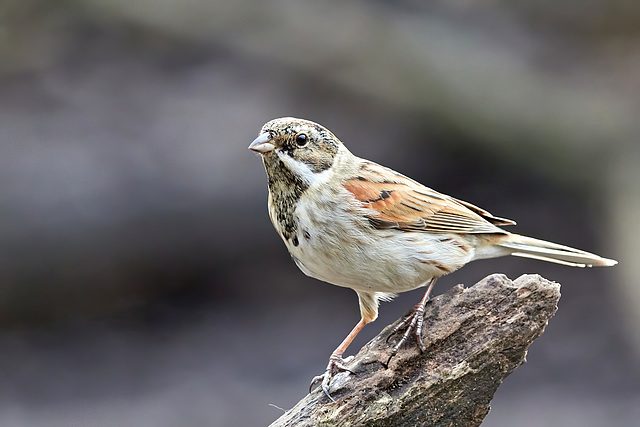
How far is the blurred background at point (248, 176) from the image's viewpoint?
7723 millimetres

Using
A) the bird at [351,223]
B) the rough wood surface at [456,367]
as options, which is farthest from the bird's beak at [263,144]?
the rough wood surface at [456,367]

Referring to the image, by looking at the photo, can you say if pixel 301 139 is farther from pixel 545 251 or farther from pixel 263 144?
pixel 545 251

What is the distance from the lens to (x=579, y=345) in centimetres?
823

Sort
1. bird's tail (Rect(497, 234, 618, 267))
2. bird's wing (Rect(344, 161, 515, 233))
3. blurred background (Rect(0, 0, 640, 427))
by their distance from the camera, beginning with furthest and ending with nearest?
blurred background (Rect(0, 0, 640, 427)) → bird's tail (Rect(497, 234, 618, 267)) → bird's wing (Rect(344, 161, 515, 233))

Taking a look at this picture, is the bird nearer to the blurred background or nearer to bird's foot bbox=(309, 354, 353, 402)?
bird's foot bbox=(309, 354, 353, 402)

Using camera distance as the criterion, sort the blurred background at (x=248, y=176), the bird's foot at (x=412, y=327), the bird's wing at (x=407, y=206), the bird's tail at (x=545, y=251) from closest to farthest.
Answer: the bird's foot at (x=412, y=327), the bird's wing at (x=407, y=206), the bird's tail at (x=545, y=251), the blurred background at (x=248, y=176)

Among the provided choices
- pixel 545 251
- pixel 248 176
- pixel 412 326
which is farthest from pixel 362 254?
pixel 248 176

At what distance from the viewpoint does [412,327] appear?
390 cm

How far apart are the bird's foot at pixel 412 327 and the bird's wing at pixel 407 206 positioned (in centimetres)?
50

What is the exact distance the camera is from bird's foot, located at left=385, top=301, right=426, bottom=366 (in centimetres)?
387

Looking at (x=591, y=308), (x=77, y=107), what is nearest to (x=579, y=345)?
(x=591, y=308)

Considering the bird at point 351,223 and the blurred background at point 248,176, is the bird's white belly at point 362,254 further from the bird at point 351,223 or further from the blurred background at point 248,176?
the blurred background at point 248,176

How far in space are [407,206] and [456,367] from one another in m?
1.00

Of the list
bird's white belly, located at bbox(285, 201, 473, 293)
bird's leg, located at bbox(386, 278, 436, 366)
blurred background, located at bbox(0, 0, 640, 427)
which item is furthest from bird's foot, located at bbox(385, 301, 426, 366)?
blurred background, located at bbox(0, 0, 640, 427)
